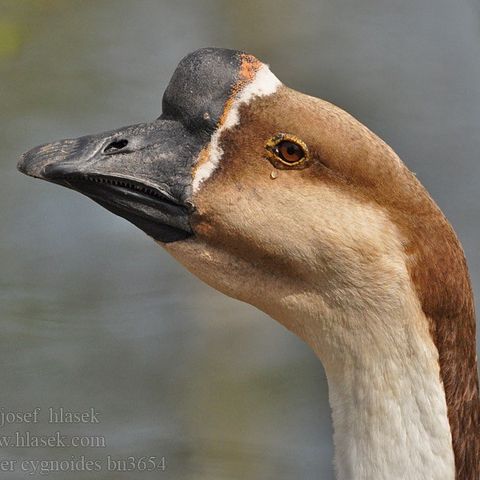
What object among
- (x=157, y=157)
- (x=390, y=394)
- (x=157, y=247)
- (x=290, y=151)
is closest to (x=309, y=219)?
(x=290, y=151)

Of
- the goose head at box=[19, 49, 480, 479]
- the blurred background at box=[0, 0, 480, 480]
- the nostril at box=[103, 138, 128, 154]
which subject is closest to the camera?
the goose head at box=[19, 49, 480, 479]

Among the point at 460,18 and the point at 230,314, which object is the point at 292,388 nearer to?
the point at 230,314

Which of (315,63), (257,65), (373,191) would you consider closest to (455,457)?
(373,191)

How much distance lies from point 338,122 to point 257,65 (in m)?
0.38

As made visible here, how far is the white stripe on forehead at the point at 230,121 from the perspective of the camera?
467 centimetres

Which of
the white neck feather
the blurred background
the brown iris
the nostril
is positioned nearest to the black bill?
the nostril

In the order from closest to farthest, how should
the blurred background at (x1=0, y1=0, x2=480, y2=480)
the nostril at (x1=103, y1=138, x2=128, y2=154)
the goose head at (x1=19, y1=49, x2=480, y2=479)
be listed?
the goose head at (x1=19, y1=49, x2=480, y2=479), the nostril at (x1=103, y1=138, x2=128, y2=154), the blurred background at (x1=0, y1=0, x2=480, y2=480)

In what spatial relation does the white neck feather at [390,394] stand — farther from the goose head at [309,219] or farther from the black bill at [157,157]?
the black bill at [157,157]

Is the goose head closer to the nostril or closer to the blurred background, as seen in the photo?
the nostril

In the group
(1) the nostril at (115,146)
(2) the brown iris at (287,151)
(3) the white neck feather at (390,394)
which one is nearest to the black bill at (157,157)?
(1) the nostril at (115,146)

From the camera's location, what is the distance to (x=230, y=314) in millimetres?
8453

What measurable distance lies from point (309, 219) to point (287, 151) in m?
0.24

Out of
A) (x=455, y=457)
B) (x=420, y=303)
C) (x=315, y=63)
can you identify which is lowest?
(x=455, y=457)

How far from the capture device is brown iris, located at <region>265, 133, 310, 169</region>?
4.59m
